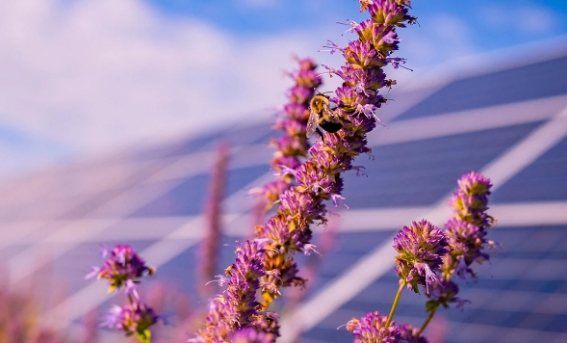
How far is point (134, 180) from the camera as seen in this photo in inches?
792

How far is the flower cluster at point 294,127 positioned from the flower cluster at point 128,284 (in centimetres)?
47

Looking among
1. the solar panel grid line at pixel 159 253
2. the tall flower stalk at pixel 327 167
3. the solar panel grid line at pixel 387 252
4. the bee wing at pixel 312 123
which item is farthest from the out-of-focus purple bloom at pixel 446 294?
the solar panel grid line at pixel 159 253

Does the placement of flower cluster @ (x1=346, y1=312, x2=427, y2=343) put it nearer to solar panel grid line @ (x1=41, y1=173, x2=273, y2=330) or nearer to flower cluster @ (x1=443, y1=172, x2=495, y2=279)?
flower cluster @ (x1=443, y1=172, x2=495, y2=279)

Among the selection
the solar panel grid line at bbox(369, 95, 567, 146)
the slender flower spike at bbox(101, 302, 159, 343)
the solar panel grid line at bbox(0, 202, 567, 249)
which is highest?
the solar panel grid line at bbox(369, 95, 567, 146)

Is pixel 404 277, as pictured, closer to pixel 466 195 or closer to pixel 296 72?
pixel 466 195

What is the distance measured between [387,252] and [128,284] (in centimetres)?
779

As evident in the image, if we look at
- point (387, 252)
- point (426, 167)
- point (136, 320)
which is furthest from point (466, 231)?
point (426, 167)

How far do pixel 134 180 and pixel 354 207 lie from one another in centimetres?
913

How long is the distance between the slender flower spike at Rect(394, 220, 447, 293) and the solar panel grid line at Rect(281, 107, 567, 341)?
4.91 metres

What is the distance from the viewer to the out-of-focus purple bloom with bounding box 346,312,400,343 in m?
1.72

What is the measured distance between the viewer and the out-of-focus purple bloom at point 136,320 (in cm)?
223

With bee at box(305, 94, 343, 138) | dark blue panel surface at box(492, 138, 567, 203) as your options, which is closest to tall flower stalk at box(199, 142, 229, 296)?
bee at box(305, 94, 343, 138)

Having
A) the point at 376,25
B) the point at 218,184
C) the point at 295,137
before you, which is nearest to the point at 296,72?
the point at 295,137

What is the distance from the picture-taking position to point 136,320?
2.24 metres
